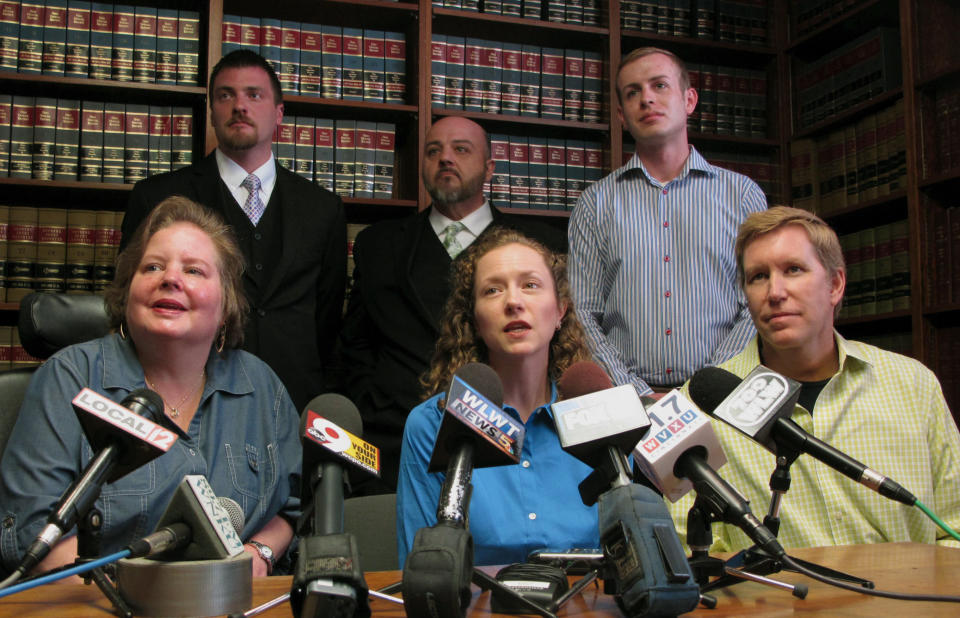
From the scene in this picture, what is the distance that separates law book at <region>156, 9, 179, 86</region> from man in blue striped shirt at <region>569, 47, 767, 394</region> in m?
1.68

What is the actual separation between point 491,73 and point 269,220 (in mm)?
1319

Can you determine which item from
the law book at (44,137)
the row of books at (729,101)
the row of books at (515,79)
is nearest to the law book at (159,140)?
the law book at (44,137)

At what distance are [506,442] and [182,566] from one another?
1.33ft

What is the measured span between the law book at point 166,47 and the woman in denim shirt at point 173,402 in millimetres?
1651

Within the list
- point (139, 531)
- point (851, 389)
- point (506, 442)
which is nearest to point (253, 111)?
point (139, 531)

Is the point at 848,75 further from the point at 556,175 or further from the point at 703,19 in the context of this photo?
the point at 556,175

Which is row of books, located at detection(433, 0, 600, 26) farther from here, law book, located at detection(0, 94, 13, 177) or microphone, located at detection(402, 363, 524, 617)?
microphone, located at detection(402, 363, 524, 617)

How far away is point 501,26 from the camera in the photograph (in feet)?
12.5

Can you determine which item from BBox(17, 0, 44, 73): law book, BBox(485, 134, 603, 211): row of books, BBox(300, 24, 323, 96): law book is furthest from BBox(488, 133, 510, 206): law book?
BBox(17, 0, 44, 73): law book

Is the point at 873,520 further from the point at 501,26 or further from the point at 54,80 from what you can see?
the point at 54,80

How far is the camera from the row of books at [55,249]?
3.26 meters

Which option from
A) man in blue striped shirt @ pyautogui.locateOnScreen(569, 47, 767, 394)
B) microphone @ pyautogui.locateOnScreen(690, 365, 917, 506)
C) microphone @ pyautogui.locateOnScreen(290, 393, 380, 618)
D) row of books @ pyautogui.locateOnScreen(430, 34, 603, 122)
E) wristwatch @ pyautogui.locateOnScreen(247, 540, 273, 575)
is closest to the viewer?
microphone @ pyautogui.locateOnScreen(290, 393, 380, 618)

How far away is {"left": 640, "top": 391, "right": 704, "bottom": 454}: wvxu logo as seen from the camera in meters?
1.01

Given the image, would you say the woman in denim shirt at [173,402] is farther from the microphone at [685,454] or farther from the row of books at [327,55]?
the row of books at [327,55]
